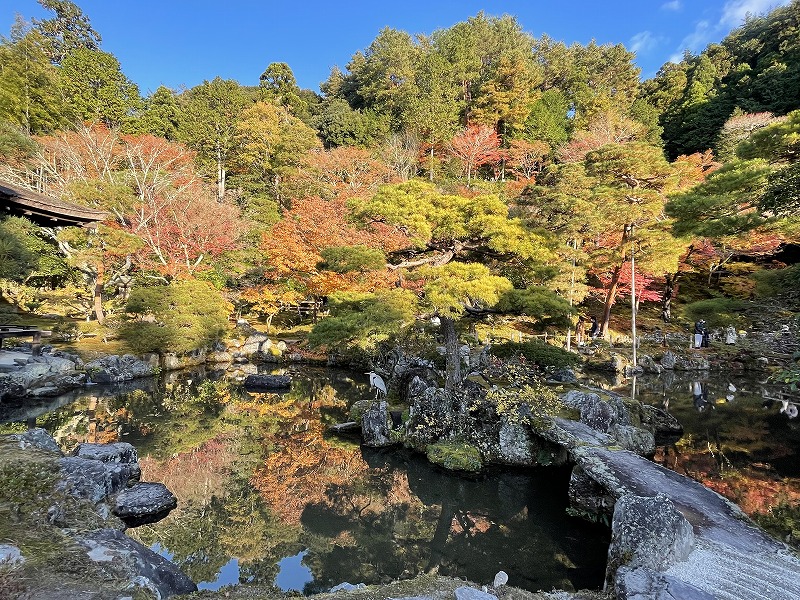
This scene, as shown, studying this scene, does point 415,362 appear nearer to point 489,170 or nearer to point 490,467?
point 490,467

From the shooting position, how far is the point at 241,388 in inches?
569

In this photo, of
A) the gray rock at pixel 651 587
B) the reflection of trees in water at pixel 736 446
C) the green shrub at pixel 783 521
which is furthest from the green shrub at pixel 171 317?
the green shrub at pixel 783 521

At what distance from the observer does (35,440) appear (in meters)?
6.43

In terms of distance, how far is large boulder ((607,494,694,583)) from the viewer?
4.02m

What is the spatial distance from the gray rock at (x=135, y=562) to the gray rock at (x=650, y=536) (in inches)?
167

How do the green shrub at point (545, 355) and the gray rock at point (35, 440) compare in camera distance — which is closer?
the gray rock at point (35, 440)

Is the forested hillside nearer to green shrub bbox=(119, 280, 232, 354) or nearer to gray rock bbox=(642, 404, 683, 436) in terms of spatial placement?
green shrub bbox=(119, 280, 232, 354)

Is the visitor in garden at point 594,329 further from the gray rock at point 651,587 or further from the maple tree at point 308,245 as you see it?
the gray rock at point 651,587

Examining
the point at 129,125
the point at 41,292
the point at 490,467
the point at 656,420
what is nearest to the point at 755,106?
the point at 656,420

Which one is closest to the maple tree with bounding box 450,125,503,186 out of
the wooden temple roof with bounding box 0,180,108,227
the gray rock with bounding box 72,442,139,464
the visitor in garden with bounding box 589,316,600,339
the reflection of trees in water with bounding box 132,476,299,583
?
the visitor in garden with bounding box 589,316,600,339

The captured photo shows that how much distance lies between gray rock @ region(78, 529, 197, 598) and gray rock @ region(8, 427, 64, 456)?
287 centimetres

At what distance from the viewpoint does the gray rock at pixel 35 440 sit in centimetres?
620

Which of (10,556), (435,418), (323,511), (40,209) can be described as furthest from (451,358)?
(40,209)

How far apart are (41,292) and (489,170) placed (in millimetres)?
29046
